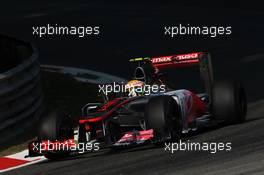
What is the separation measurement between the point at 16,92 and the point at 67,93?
5076mm

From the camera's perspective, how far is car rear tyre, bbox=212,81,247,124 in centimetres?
1430

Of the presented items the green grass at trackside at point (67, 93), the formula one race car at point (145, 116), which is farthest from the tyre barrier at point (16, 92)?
the formula one race car at point (145, 116)

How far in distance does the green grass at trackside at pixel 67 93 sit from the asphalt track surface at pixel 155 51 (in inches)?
58.1

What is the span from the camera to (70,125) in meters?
13.8

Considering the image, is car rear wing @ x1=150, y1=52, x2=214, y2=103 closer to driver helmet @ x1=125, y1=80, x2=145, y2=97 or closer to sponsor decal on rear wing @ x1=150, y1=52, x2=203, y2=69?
sponsor decal on rear wing @ x1=150, y1=52, x2=203, y2=69

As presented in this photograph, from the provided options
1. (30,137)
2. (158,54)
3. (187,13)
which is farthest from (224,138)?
(187,13)

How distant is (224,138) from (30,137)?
154 inches

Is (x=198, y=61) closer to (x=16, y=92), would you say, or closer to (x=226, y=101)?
(x=226, y=101)

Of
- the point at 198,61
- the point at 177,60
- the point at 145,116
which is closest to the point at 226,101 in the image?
the point at 198,61

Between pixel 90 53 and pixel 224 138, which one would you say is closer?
pixel 224 138

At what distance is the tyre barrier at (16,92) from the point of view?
1606 centimetres

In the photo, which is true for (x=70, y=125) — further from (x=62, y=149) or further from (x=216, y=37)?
(x=216, y=37)

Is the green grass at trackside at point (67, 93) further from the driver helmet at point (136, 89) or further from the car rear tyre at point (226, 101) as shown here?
the car rear tyre at point (226, 101)

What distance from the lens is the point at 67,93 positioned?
72.0 ft
